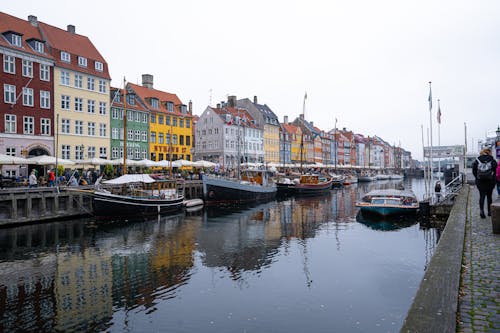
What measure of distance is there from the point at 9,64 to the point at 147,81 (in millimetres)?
28440

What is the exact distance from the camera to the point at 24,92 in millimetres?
39812

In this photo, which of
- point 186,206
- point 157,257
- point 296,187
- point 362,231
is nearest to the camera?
point 157,257

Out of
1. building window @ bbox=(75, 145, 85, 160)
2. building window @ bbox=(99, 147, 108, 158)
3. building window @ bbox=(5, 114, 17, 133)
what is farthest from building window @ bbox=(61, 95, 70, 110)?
building window @ bbox=(99, 147, 108, 158)

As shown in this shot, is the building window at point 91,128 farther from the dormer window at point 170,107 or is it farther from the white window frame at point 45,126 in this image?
the dormer window at point 170,107

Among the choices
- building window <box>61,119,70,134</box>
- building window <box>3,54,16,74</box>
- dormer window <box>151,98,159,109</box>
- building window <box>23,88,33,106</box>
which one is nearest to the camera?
building window <box>3,54,16,74</box>

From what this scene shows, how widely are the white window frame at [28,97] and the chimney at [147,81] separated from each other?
25974mm

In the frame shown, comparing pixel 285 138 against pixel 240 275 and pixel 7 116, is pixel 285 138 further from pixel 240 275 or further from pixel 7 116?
pixel 240 275

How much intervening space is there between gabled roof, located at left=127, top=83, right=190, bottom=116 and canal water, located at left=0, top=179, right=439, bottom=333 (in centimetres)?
3809

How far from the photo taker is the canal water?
33.4ft

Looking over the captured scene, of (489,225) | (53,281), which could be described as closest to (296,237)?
(489,225)

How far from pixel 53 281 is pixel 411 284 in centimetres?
1206

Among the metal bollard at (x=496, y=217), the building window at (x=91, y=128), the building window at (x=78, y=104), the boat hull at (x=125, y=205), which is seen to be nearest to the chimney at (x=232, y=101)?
the building window at (x=91, y=128)

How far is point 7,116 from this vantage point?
38531 mm

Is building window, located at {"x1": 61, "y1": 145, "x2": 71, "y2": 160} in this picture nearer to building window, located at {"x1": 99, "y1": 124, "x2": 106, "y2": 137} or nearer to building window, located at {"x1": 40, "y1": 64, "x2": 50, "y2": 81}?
building window, located at {"x1": 99, "y1": 124, "x2": 106, "y2": 137}
